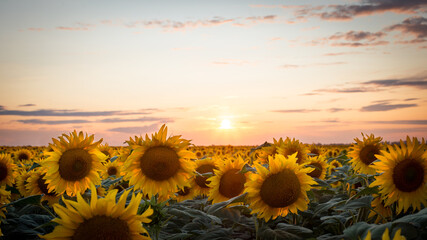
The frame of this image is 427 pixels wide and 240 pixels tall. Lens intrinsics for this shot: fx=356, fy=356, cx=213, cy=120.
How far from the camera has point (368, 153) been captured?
28.5ft

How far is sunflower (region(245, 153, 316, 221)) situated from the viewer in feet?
15.5

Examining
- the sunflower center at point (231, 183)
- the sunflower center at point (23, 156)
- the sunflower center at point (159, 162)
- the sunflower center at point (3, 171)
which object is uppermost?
the sunflower center at point (159, 162)

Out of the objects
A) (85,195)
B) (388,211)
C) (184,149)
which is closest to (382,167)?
(388,211)

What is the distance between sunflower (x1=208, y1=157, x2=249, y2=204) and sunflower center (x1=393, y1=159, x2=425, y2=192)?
7.55 ft

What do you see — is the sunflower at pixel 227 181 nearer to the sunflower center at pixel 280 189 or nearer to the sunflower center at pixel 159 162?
the sunflower center at pixel 159 162

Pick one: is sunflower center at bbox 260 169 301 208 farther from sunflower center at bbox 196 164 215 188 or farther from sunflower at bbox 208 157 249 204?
sunflower center at bbox 196 164 215 188

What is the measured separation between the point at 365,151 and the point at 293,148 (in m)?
1.73

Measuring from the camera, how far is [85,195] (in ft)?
19.8

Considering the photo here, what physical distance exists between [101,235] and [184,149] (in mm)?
2742

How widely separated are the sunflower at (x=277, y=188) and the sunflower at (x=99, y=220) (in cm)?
202

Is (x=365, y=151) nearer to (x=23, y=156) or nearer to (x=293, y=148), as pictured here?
(x=293, y=148)

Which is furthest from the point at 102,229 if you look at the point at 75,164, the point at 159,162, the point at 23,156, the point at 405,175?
the point at 23,156

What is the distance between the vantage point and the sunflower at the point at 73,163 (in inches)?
244

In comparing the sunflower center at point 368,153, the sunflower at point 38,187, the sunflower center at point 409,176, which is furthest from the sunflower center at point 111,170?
the sunflower center at point 409,176
